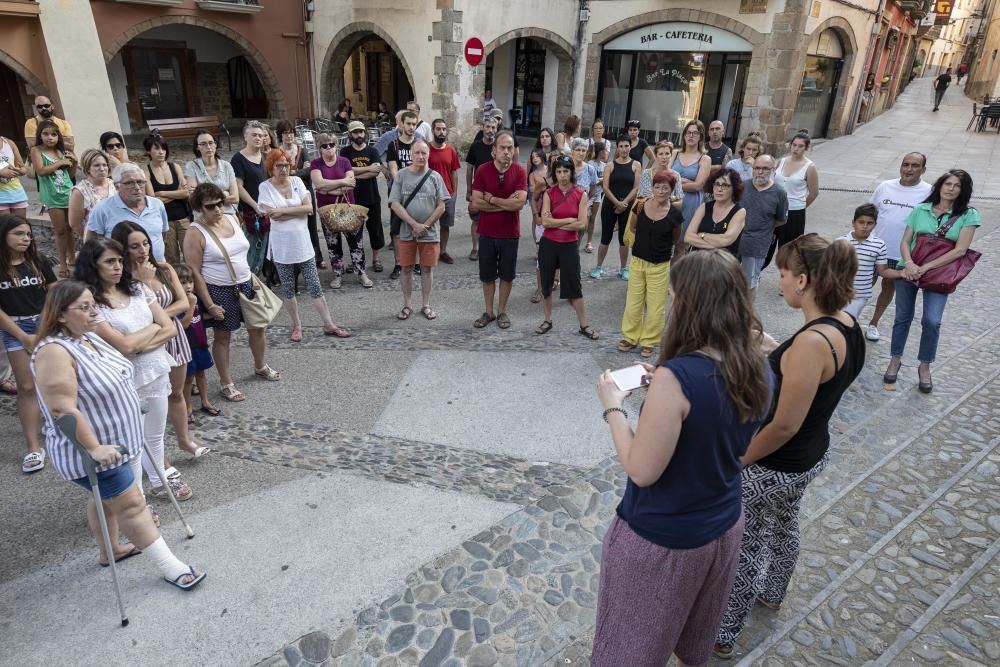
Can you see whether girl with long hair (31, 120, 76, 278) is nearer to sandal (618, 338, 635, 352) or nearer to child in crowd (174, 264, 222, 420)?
child in crowd (174, 264, 222, 420)

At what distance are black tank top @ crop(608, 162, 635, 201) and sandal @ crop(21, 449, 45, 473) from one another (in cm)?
612

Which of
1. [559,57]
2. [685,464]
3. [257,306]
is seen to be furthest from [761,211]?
[559,57]

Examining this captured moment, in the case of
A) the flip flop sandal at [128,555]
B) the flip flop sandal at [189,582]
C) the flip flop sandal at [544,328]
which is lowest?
the flip flop sandal at [128,555]

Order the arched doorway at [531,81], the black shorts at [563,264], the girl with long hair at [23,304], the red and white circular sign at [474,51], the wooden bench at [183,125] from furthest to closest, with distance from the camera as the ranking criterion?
1. the arched doorway at [531,81]
2. the wooden bench at [183,125]
3. the red and white circular sign at [474,51]
4. the black shorts at [563,264]
5. the girl with long hair at [23,304]

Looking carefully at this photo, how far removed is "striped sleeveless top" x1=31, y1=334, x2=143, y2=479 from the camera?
281 centimetres

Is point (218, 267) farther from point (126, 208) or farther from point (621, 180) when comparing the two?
point (621, 180)

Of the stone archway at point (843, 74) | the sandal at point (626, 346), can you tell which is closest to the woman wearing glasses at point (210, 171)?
the sandal at point (626, 346)

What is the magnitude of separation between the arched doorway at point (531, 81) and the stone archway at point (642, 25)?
2.05 feet

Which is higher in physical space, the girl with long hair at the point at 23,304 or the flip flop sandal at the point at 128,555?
the girl with long hair at the point at 23,304

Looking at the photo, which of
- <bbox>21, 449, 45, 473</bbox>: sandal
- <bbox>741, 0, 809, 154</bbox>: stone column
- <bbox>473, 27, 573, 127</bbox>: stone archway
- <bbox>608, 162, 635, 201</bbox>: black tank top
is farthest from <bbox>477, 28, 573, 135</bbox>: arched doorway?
<bbox>21, 449, 45, 473</bbox>: sandal

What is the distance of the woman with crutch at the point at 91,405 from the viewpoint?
275 cm

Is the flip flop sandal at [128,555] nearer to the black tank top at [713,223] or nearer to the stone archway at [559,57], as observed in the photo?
the black tank top at [713,223]

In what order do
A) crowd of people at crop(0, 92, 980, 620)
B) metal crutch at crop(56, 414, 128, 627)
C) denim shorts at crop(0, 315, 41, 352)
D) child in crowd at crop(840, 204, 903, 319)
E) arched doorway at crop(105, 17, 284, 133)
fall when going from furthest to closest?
1. arched doorway at crop(105, 17, 284, 133)
2. child in crowd at crop(840, 204, 903, 319)
3. denim shorts at crop(0, 315, 41, 352)
4. metal crutch at crop(56, 414, 128, 627)
5. crowd of people at crop(0, 92, 980, 620)

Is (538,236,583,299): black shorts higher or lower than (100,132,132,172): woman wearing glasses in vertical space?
lower
